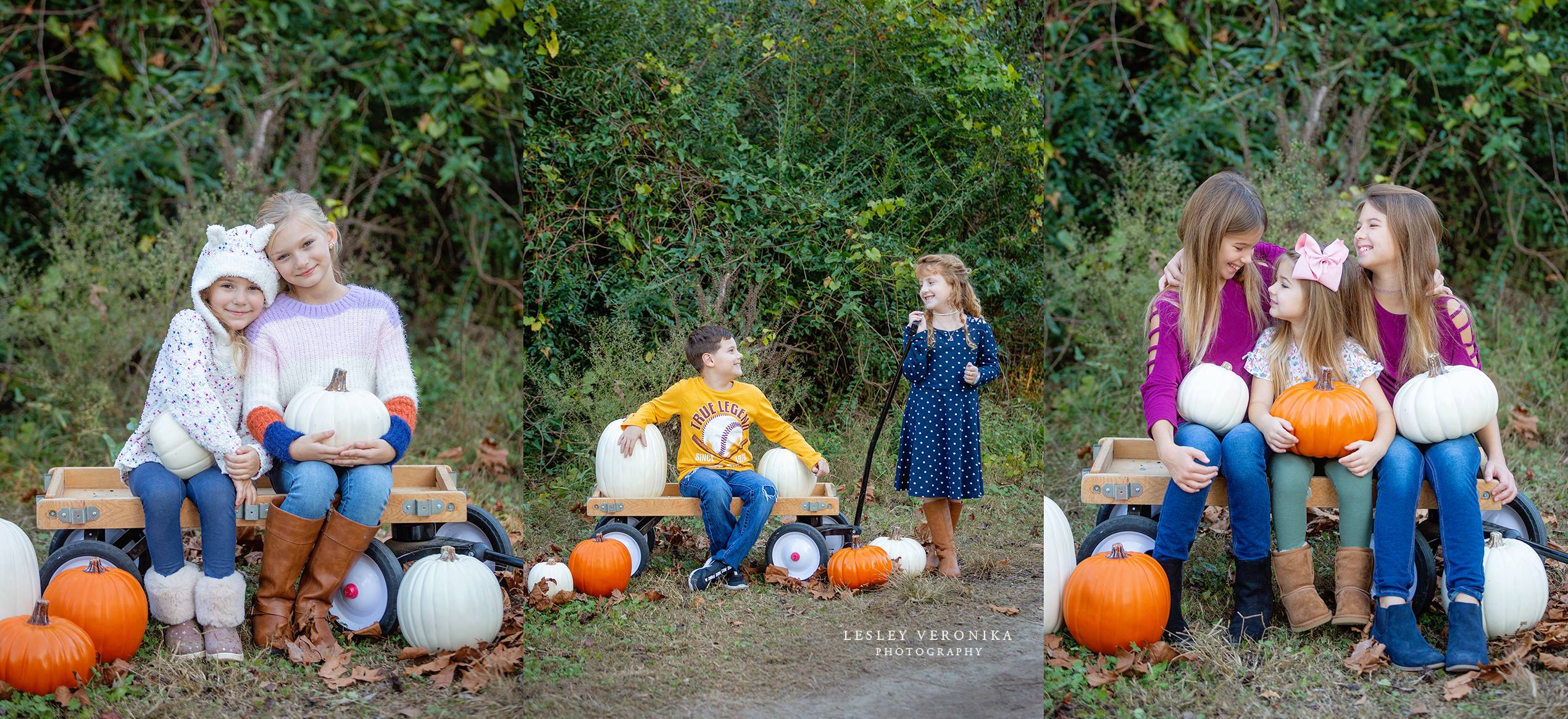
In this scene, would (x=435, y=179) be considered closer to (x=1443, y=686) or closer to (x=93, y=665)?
(x=93, y=665)

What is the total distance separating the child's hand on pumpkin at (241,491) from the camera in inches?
127

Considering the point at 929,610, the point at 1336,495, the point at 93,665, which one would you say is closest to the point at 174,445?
the point at 93,665

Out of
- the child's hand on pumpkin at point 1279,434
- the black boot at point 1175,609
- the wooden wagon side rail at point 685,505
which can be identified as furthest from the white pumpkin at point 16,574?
the child's hand on pumpkin at point 1279,434

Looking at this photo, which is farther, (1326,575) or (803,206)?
(1326,575)

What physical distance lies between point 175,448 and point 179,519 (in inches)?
7.7

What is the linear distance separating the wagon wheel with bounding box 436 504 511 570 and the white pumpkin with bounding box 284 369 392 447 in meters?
0.50

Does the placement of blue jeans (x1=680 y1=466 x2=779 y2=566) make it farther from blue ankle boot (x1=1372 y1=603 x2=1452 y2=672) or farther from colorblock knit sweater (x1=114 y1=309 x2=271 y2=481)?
blue ankle boot (x1=1372 y1=603 x2=1452 y2=672)

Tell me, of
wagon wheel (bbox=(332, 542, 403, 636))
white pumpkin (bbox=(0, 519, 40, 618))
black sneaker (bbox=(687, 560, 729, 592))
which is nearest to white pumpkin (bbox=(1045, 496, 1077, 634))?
black sneaker (bbox=(687, 560, 729, 592))

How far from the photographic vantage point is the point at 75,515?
3230 mm

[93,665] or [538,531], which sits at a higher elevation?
[538,531]

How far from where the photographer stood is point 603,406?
3.14 m

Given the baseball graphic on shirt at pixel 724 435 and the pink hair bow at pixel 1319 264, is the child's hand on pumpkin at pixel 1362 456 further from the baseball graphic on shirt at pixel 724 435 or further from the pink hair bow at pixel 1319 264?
the baseball graphic on shirt at pixel 724 435

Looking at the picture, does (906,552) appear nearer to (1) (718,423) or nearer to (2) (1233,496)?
(1) (718,423)

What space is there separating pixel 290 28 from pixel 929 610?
195 inches
